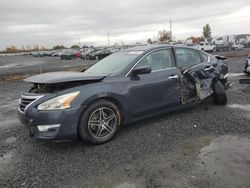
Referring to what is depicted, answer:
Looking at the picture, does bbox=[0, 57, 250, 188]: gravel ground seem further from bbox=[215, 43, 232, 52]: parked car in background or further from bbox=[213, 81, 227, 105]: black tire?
bbox=[215, 43, 232, 52]: parked car in background

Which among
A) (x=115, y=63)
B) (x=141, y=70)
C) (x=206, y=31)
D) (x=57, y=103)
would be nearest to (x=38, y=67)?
(x=115, y=63)

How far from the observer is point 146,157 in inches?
155

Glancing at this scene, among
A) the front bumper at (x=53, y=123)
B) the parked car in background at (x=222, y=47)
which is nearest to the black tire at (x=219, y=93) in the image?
the front bumper at (x=53, y=123)

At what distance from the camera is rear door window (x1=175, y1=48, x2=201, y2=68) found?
18.8 ft

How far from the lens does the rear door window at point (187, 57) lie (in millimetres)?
5718

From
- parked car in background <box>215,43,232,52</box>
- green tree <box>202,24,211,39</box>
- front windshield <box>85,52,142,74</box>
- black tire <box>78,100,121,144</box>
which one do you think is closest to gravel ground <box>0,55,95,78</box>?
front windshield <box>85,52,142,74</box>

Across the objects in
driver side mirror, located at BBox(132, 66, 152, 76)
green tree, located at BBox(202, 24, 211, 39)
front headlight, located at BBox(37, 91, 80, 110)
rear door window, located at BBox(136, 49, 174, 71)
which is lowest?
front headlight, located at BBox(37, 91, 80, 110)

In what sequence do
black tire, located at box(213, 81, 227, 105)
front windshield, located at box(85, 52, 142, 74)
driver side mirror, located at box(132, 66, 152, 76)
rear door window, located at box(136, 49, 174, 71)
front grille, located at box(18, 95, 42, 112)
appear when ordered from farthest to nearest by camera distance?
black tire, located at box(213, 81, 227, 105)
rear door window, located at box(136, 49, 174, 71)
front windshield, located at box(85, 52, 142, 74)
driver side mirror, located at box(132, 66, 152, 76)
front grille, located at box(18, 95, 42, 112)

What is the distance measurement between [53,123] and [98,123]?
2.51 ft

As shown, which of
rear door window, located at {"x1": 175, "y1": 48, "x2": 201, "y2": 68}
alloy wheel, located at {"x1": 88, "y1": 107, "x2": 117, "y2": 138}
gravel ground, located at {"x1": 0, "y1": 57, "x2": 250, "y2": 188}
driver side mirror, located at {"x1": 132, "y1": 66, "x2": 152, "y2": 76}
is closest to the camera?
gravel ground, located at {"x1": 0, "y1": 57, "x2": 250, "y2": 188}

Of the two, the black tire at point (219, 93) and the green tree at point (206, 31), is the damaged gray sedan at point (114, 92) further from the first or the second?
the green tree at point (206, 31)

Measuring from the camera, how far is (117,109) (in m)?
4.64

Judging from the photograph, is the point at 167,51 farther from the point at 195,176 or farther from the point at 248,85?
the point at 248,85

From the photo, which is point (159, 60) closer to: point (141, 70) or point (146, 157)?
point (141, 70)
